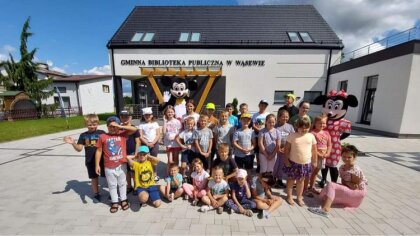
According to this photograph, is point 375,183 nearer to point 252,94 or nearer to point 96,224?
point 96,224

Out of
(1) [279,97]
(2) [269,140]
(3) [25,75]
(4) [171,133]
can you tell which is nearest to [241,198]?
(2) [269,140]

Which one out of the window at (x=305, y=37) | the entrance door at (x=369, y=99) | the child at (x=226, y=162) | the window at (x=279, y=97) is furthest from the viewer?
the window at (x=279, y=97)

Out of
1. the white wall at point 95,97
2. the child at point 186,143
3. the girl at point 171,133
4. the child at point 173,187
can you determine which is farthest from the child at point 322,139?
the white wall at point 95,97

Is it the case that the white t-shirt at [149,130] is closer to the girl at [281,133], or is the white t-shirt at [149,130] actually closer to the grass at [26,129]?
the girl at [281,133]

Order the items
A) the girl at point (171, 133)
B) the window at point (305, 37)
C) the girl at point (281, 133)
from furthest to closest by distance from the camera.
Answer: the window at point (305, 37) < the girl at point (171, 133) < the girl at point (281, 133)

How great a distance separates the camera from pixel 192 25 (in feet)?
49.4

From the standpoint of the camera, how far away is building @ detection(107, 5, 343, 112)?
43.7 ft

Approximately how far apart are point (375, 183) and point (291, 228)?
2.90 metres

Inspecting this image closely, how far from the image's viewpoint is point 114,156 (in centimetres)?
294

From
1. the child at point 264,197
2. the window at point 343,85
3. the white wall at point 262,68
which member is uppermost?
the white wall at point 262,68

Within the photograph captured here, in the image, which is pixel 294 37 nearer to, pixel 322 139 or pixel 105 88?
pixel 322 139

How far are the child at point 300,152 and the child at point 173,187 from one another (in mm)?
1945

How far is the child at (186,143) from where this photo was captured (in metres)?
3.76

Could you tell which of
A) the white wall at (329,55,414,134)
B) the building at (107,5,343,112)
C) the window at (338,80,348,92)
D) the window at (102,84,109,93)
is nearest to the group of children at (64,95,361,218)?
the white wall at (329,55,414,134)
